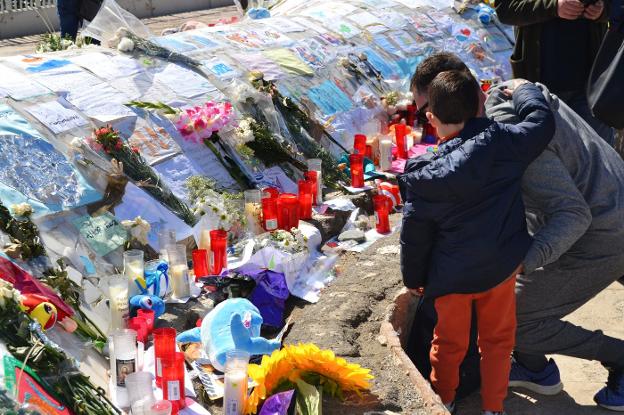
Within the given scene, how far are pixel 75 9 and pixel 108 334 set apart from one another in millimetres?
5298

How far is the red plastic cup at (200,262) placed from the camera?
4.97 m

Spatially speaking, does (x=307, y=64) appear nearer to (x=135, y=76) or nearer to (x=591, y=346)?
(x=135, y=76)

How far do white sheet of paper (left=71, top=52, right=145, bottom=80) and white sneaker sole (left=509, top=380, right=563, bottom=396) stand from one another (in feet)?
11.5

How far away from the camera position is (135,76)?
6.37 meters

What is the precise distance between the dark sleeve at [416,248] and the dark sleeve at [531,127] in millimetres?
454

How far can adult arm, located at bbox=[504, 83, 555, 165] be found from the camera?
3.47m

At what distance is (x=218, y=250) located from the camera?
5008mm

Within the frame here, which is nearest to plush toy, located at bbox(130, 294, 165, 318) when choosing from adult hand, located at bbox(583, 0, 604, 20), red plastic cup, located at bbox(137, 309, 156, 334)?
red plastic cup, located at bbox(137, 309, 156, 334)

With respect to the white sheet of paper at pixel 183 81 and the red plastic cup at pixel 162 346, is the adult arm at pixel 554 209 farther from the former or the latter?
the white sheet of paper at pixel 183 81

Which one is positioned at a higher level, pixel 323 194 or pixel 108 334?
pixel 108 334

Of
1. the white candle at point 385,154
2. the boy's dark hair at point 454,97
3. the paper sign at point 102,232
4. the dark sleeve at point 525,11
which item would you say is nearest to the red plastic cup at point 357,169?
the white candle at point 385,154

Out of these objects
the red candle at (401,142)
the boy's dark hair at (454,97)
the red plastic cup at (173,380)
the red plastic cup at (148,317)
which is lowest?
the red candle at (401,142)

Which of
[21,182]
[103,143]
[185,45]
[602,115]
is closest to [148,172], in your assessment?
[103,143]

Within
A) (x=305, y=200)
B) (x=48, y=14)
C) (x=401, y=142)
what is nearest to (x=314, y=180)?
(x=305, y=200)
